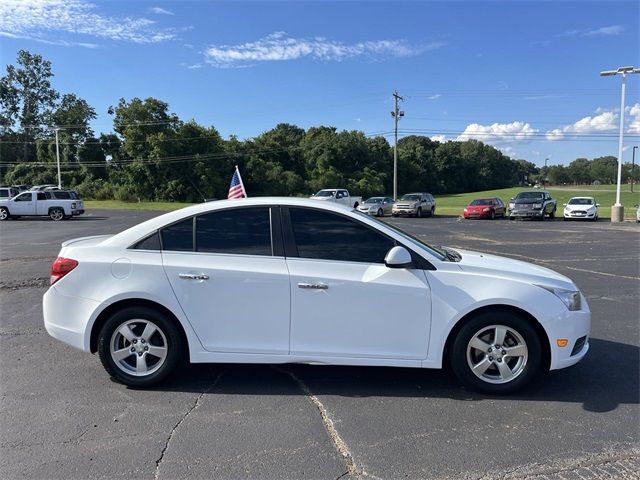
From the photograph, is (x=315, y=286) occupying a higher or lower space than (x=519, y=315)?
higher

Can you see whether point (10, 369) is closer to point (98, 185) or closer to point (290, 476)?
point (290, 476)

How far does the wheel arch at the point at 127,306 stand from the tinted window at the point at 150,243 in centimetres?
45

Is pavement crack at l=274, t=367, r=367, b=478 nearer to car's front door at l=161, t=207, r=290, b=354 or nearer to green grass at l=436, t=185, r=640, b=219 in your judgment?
car's front door at l=161, t=207, r=290, b=354

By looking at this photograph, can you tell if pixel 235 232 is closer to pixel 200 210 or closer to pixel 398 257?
pixel 200 210

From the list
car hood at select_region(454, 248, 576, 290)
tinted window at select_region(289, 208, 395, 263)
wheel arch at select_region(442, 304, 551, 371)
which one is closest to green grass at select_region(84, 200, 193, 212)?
tinted window at select_region(289, 208, 395, 263)

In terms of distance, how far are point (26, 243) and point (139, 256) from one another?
15.1m

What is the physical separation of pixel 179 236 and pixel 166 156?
6544 cm

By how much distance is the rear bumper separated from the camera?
4.15 metres

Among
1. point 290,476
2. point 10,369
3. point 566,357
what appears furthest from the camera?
point 10,369

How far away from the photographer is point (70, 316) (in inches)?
166

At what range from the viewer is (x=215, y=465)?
9.98 feet

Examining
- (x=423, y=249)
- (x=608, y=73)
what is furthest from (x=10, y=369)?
(x=608, y=73)

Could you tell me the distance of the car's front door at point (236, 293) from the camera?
4008 millimetres

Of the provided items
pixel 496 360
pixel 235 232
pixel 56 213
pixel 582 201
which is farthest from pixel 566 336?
pixel 56 213
